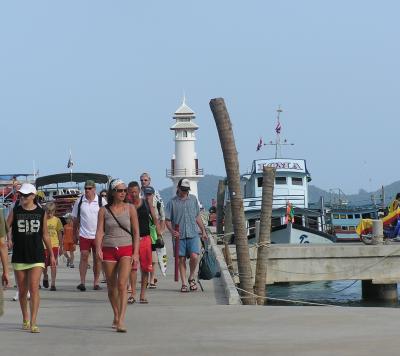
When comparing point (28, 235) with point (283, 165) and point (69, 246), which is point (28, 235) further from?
point (283, 165)

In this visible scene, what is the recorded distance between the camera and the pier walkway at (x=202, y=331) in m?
9.59

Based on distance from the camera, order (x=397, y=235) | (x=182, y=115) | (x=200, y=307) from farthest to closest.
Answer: (x=182, y=115)
(x=397, y=235)
(x=200, y=307)

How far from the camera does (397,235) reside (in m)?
30.0

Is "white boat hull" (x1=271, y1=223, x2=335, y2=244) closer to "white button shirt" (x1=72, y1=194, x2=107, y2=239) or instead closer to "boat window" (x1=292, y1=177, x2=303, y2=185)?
"boat window" (x1=292, y1=177, x2=303, y2=185)

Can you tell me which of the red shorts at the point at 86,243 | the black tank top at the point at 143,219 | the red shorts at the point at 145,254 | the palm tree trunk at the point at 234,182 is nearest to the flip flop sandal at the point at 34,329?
the black tank top at the point at 143,219

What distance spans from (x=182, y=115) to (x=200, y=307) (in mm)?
66558

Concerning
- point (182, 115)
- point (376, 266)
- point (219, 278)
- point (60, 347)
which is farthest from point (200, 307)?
point (182, 115)

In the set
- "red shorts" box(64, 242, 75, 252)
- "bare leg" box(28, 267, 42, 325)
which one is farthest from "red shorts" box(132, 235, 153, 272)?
"red shorts" box(64, 242, 75, 252)

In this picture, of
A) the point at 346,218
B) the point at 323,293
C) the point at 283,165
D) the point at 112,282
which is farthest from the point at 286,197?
the point at 112,282

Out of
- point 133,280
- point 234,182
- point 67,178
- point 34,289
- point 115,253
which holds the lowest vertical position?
point 34,289

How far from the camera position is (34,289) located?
437 inches

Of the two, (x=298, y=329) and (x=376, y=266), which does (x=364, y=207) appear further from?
(x=298, y=329)

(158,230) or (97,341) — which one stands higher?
(158,230)

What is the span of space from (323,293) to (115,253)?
21.6m
